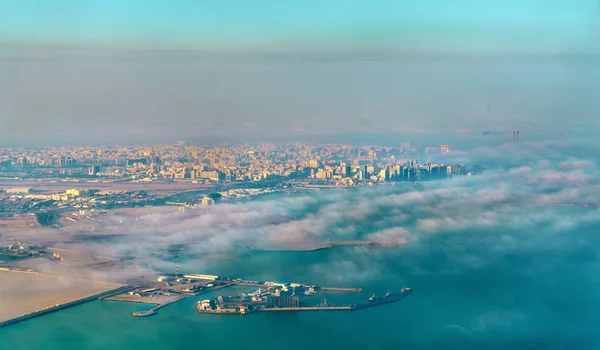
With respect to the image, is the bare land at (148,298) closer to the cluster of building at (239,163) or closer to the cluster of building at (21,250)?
the cluster of building at (21,250)

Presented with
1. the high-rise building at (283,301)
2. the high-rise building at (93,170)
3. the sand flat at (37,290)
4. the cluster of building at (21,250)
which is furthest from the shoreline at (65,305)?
the high-rise building at (93,170)

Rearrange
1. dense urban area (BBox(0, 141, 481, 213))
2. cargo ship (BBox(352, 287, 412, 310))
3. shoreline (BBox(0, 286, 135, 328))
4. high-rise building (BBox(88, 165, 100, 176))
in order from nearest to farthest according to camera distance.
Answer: shoreline (BBox(0, 286, 135, 328))
cargo ship (BBox(352, 287, 412, 310))
dense urban area (BBox(0, 141, 481, 213))
high-rise building (BBox(88, 165, 100, 176))

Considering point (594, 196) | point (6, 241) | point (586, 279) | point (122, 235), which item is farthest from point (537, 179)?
point (6, 241)

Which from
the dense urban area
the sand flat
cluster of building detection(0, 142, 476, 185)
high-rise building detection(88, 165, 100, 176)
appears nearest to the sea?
the sand flat

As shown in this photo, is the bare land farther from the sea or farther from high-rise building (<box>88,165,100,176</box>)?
high-rise building (<box>88,165,100,176</box>)

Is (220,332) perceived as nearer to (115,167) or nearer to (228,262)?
(228,262)

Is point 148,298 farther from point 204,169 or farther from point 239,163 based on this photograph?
point 239,163
